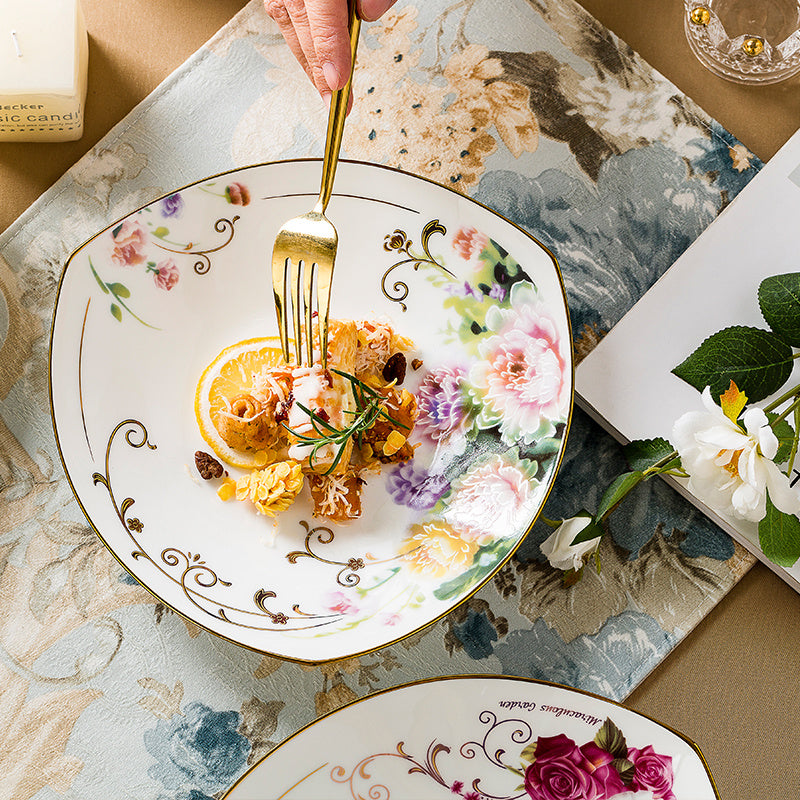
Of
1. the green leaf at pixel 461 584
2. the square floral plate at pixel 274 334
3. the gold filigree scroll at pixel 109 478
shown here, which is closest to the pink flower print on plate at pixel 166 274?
the square floral plate at pixel 274 334

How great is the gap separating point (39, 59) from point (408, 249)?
37cm

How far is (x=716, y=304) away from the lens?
31.2 inches

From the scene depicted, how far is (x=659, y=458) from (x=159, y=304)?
1.50 feet

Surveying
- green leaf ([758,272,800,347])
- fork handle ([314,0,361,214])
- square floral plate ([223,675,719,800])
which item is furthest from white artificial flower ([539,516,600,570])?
fork handle ([314,0,361,214])

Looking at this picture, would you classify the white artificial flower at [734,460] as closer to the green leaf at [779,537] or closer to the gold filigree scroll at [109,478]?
the green leaf at [779,537]

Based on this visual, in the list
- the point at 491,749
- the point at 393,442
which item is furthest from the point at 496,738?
the point at 393,442

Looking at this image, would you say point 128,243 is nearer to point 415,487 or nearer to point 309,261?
point 309,261

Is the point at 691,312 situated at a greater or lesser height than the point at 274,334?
greater

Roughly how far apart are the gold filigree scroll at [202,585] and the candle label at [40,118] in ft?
1.04

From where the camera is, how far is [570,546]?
2.34 feet

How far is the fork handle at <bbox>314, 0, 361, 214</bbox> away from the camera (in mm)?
660

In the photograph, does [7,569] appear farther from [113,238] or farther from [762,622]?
[762,622]

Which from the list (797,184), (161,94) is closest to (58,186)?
(161,94)

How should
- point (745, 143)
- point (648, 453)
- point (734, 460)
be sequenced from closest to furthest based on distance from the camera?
1. point (734, 460)
2. point (648, 453)
3. point (745, 143)
